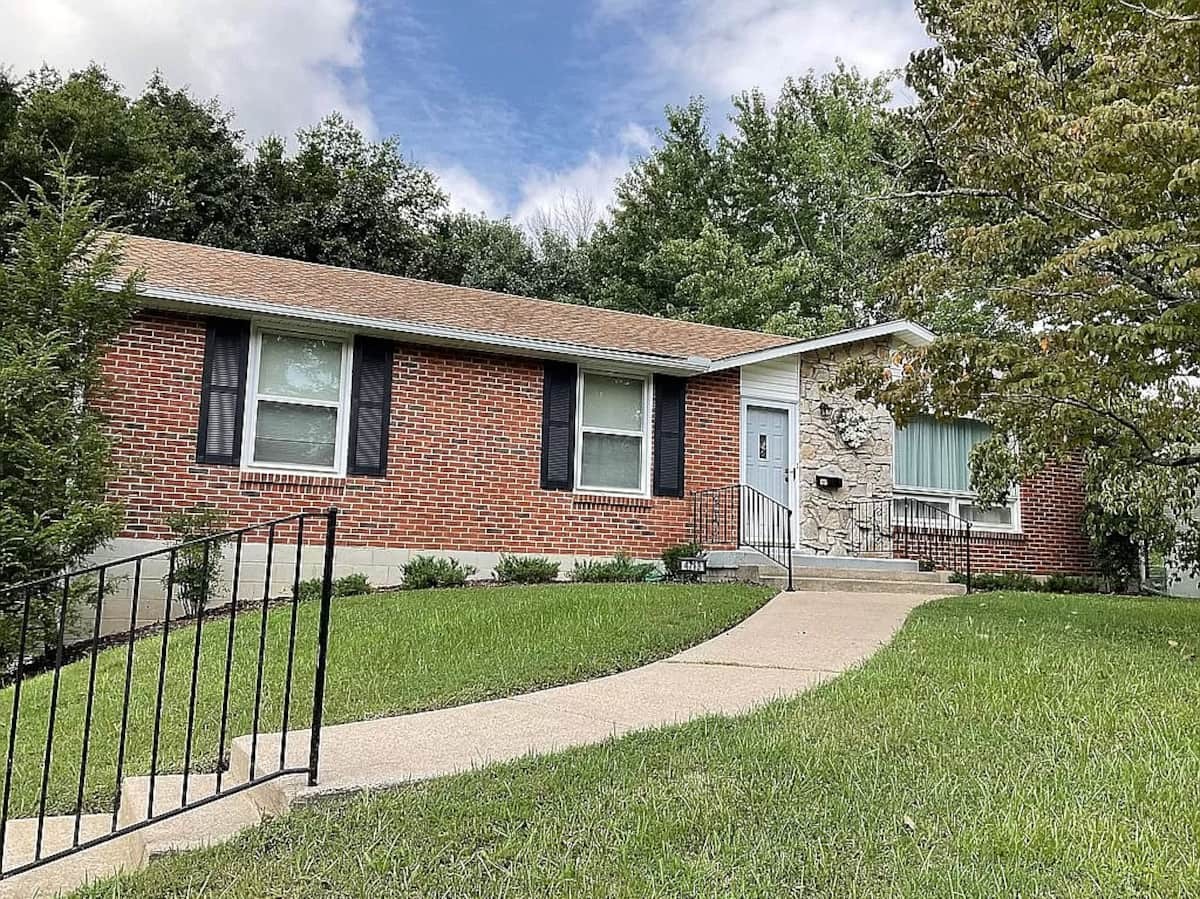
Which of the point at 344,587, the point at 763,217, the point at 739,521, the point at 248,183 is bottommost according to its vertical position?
the point at 344,587

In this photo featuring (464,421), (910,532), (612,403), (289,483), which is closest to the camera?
(289,483)

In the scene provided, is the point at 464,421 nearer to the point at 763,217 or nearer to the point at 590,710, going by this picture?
the point at 590,710

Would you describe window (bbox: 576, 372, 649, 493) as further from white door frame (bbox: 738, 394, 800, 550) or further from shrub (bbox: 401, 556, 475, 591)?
shrub (bbox: 401, 556, 475, 591)

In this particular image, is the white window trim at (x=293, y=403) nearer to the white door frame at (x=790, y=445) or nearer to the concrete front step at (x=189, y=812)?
the white door frame at (x=790, y=445)

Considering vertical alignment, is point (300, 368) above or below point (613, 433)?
above

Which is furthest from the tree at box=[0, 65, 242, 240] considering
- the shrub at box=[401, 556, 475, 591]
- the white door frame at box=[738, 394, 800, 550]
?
the white door frame at box=[738, 394, 800, 550]

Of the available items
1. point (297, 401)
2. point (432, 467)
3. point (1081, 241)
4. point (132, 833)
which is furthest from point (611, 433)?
point (132, 833)

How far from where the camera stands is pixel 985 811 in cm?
337

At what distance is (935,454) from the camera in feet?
47.8

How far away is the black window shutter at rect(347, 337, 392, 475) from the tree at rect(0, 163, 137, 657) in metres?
2.47

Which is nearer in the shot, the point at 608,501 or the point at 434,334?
the point at 434,334

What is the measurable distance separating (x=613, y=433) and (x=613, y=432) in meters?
0.01

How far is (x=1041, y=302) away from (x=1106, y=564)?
8698 millimetres

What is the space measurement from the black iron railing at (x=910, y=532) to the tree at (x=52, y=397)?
9.24 meters
